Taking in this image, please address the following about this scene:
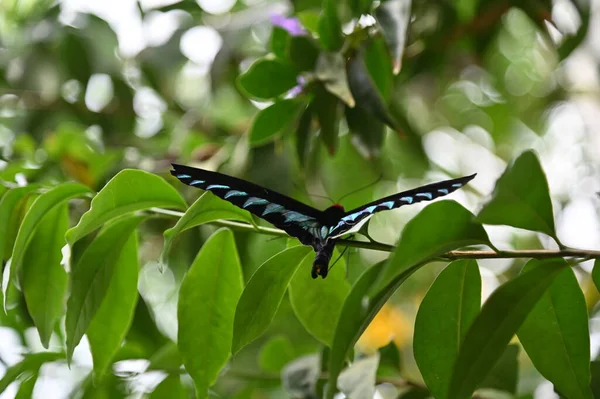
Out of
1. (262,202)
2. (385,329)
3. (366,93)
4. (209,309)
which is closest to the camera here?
(262,202)

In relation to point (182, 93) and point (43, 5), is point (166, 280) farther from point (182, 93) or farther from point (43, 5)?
point (43, 5)

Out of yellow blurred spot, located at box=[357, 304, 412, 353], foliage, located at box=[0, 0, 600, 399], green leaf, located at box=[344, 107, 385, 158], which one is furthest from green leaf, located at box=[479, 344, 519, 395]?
yellow blurred spot, located at box=[357, 304, 412, 353]

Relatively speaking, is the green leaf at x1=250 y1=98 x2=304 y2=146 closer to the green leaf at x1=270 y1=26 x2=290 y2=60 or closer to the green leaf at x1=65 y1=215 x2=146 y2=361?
the green leaf at x1=270 y1=26 x2=290 y2=60

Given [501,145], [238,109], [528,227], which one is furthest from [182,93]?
[528,227]

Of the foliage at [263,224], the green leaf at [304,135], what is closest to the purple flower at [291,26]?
→ the foliage at [263,224]

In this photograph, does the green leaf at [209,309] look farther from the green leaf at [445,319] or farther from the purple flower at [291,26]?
the purple flower at [291,26]

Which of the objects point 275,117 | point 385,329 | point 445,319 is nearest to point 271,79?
point 275,117

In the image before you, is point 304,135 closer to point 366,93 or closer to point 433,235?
point 366,93
